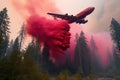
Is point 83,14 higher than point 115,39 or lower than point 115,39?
higher

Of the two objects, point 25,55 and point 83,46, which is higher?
point 83,46

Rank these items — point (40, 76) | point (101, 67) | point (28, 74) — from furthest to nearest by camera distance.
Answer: point (101, 67)
point (40, 76)
point (28, 74)

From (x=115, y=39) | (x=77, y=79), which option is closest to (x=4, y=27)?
(x=77, y=79)

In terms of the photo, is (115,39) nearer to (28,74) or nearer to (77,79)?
(77,79)

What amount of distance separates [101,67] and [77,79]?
66179 mm

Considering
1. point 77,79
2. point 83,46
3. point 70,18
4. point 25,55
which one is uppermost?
point 70,18

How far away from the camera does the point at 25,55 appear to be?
43.0 meters

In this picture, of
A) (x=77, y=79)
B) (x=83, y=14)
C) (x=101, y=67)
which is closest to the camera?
(x=77, y=79)

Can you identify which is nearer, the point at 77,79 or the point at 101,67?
the point at 77,79

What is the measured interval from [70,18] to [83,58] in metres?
22.2

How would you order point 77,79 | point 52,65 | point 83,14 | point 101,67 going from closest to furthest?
1. point 77,79
2. point 83,14
3. point 52,65
4. point 101,67

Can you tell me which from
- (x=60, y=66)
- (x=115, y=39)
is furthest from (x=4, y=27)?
(x=115, y=39)

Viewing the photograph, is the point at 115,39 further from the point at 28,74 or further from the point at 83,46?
the point at 28,74

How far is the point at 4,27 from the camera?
61.7m
